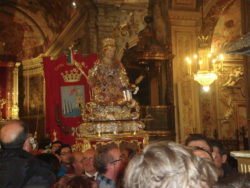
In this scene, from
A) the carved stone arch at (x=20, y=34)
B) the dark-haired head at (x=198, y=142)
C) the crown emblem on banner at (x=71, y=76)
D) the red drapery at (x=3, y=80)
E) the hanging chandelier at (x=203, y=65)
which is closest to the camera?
the dark-haired head at (x=198, y=142)

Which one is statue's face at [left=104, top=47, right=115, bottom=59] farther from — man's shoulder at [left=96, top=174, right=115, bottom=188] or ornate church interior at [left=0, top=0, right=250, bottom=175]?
man's shoulder at [left=96, top=174, right=115, bottom=188]

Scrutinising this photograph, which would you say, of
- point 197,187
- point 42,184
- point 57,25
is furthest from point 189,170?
point 57,25

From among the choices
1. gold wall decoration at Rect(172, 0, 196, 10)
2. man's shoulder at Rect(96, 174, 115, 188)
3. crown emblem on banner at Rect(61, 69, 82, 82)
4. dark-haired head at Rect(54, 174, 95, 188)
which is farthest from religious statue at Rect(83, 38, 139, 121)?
gold wall decoration at Rect(172, 0, 196, 10)

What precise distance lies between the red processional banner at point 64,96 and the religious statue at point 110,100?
6.30 feet

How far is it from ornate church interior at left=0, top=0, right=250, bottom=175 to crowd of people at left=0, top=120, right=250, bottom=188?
1374 mm

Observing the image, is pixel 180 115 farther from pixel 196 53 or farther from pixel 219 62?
pixel 219 62

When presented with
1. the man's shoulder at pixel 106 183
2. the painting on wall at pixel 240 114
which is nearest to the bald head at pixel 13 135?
the man's shoulder at pixel 106 183

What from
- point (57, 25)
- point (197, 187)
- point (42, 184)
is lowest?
point (42, 184)

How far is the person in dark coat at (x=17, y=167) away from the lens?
253 cm

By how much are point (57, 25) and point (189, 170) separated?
19265 millimetres

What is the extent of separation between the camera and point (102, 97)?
704cm

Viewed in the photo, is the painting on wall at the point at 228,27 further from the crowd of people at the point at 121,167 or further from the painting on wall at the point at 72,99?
the crowd of people at the point at 121,167

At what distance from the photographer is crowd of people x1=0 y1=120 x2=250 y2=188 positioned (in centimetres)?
125

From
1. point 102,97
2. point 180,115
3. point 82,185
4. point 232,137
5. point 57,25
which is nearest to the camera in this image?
point 82,185
